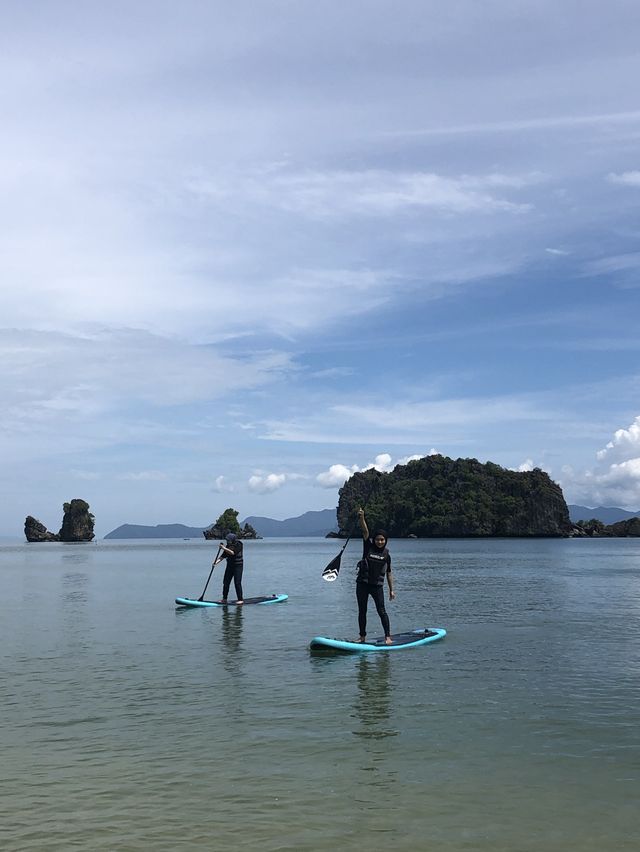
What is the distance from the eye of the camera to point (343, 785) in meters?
9.55

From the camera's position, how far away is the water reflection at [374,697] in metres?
12.2

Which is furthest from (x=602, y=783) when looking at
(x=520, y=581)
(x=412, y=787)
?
(x=520, y=581)

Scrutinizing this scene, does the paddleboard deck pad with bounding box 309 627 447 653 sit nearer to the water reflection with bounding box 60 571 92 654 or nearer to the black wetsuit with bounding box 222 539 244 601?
the water reflection with bounding box 60 571 92 654

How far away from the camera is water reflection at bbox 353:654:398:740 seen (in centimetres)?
1225

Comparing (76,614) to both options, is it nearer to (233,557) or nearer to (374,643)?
(233,557)

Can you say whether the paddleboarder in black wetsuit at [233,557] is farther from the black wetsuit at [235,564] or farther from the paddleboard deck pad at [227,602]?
the paddleboard deck pad at [227,602]

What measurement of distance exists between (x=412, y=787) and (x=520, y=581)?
44.3 m

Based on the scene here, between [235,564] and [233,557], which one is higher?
[233,557]

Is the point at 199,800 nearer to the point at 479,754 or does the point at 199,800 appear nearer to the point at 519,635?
the point at 479,754

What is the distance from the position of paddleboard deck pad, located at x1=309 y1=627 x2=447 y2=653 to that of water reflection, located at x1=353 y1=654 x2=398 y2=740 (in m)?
0.30

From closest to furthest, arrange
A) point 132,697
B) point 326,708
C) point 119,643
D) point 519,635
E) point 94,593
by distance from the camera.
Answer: point 326,708 < point 132,697 < point 119,643 < point 519,635 < point 94,593

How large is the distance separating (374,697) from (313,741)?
339cm

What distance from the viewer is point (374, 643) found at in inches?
786

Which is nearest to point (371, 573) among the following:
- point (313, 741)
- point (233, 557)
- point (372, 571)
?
point (372, 571)
